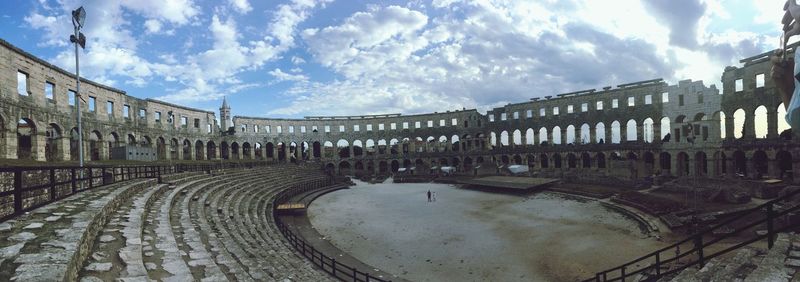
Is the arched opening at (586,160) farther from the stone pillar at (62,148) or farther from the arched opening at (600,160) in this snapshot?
the stone pillar at (62,148)

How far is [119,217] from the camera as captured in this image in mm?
7961

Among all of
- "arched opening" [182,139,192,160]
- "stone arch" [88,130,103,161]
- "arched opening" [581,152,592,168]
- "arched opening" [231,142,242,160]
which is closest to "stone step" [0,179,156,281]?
"stone arch" [88,130,103,161]

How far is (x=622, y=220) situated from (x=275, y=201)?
2204 cm

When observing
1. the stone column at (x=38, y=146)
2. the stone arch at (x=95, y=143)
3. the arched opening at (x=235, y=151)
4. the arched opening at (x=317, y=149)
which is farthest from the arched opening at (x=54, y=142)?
the arched opening at (x=317, y=149)

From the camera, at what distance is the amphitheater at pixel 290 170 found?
6066 millimetres

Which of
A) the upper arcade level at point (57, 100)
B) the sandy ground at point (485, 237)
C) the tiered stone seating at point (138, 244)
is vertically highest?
the upper arcade level at point (57, 100)

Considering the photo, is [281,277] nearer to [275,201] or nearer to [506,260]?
[506,260]

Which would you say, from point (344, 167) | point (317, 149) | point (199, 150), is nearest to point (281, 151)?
point (317, 149)

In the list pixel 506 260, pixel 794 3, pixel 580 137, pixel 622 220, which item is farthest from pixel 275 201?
pixel 580 137

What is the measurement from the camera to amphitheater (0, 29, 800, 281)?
6066 mm

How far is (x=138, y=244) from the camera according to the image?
20.3 ft

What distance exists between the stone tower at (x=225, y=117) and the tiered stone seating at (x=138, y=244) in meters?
41.1

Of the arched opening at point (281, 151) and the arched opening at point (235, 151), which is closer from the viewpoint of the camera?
the arched opening at point (235, 151)

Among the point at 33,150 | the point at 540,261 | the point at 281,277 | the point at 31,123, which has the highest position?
the point at 31,123
